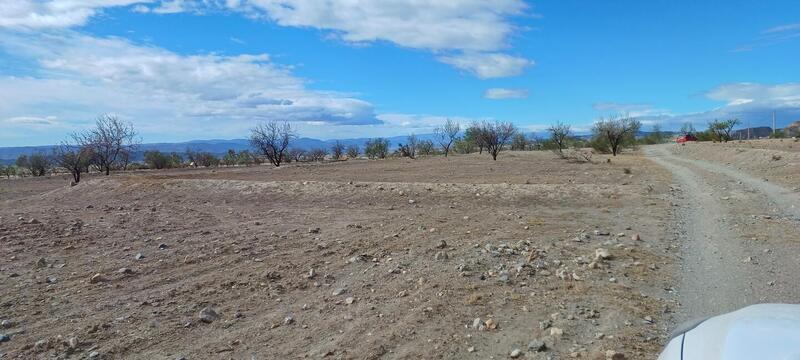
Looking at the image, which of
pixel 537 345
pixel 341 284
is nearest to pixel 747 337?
pixel 537 345

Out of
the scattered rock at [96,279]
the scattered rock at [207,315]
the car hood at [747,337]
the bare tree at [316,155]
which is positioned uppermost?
the bare tree at [316,155]

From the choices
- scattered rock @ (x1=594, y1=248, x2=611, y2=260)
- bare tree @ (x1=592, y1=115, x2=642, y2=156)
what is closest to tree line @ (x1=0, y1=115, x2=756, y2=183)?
bare tree @ (x1=592, y1=115, x2=642, y2=156)

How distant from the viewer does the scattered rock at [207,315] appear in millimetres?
5199

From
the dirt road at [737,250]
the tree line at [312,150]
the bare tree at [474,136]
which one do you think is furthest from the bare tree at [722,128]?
the dirt road at [737,250]

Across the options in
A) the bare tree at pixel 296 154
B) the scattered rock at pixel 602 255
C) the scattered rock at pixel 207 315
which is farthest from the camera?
the bare tree at pixel 296 154

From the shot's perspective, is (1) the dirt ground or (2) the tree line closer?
(1) the dirt ground

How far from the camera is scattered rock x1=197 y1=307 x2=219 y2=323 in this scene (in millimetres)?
5199

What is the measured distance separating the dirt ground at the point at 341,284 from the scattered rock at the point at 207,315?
0.11 feet

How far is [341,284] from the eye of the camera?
6293mm

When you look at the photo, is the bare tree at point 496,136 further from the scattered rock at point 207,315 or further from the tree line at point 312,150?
the scattered rock at point 207,315

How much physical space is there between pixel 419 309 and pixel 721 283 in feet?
12.2

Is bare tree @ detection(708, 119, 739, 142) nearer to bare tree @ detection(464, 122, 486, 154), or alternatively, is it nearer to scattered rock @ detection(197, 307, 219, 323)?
bare tree @ detection(464, 122, 486, 154)

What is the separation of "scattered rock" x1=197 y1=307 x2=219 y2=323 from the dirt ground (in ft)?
0.11

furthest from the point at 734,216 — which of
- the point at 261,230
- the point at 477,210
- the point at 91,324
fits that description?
the point at 91,324
